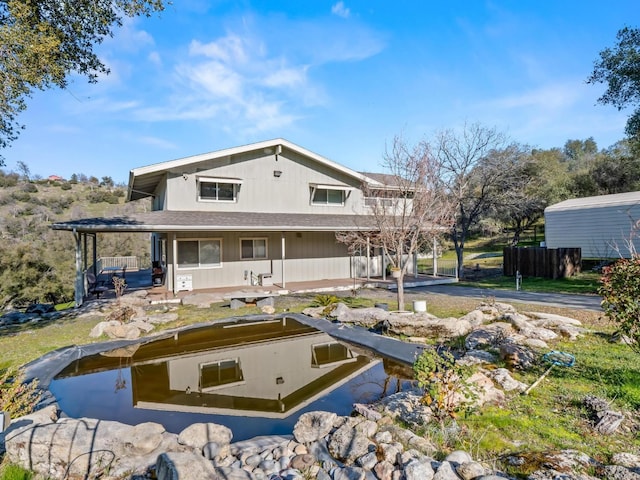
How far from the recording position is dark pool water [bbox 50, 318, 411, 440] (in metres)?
5.36

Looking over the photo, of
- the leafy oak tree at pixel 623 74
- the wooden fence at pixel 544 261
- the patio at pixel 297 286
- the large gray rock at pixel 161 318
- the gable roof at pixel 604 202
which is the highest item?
the leafy oak tree at pixel 623 74

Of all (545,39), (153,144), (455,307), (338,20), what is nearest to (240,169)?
(338,20)

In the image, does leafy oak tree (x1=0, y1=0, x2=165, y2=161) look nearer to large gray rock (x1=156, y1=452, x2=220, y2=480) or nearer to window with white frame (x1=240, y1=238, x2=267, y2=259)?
window with white frame (x1=240, y1=238, x2=267, y2=259)

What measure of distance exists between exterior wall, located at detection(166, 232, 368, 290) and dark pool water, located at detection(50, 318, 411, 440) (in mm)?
5850

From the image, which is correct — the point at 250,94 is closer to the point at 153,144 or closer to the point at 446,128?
the point at 446,128

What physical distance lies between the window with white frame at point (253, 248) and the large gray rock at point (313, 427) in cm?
1173

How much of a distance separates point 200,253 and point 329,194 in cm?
714

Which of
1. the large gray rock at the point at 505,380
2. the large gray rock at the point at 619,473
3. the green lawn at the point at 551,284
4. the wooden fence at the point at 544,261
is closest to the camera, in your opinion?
the large gray rock at the point at 619,473

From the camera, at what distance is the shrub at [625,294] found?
4727 millimetres

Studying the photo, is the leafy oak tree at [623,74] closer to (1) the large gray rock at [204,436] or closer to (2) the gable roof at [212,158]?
(2) the gable roof at [212,158]

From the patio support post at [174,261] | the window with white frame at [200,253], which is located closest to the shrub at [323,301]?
the window with white frame at [200,253]

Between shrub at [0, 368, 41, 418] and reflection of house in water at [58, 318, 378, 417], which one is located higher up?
shrub at [0, 368, 41, 418]

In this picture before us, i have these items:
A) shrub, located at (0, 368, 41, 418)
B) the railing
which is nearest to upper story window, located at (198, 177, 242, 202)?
shrub, located at (0, 368, 41, 418)

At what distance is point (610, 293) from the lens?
4941 mm
